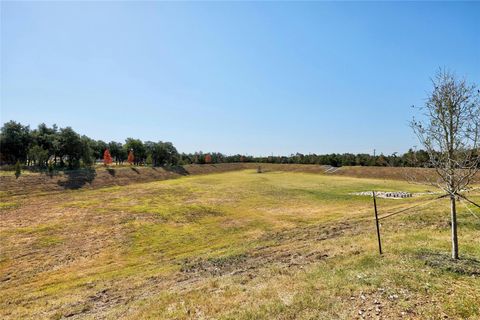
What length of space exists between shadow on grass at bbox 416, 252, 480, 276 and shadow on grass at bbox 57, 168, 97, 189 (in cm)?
5193

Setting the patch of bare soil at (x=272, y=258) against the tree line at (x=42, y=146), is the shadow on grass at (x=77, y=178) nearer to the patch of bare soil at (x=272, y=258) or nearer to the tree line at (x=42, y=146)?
the tree line at (x=42, y=146)

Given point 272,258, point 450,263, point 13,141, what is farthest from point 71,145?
point 450,263

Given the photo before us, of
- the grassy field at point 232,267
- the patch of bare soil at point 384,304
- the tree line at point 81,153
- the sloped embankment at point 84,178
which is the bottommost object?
the grassy field at point 232,267

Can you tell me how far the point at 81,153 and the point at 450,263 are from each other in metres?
69.7

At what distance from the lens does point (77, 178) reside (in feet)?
168

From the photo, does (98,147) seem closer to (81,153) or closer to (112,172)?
(81,153)

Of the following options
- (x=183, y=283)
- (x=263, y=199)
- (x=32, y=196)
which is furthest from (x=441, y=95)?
(x=32, y=196)

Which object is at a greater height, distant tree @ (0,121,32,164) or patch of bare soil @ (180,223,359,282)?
distant tree @ (0,121,32,164)

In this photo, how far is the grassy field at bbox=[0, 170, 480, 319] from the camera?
786 cm

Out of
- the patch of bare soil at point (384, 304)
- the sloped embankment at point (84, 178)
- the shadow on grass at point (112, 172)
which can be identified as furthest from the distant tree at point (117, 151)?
the patch of bare soil at point (384, 304)

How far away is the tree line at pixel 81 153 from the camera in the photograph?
5650cm

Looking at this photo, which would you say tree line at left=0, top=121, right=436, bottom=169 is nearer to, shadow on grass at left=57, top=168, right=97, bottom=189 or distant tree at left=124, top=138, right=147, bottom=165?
distant tree at left=124, top=138, right=147, bottom=165

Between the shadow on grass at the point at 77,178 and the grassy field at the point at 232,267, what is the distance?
19089mm

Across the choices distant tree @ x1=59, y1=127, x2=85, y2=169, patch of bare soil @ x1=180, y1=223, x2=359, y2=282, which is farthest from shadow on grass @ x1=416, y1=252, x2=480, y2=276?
distant tree @ x1=59, y1=127, x2=85, y2=169
